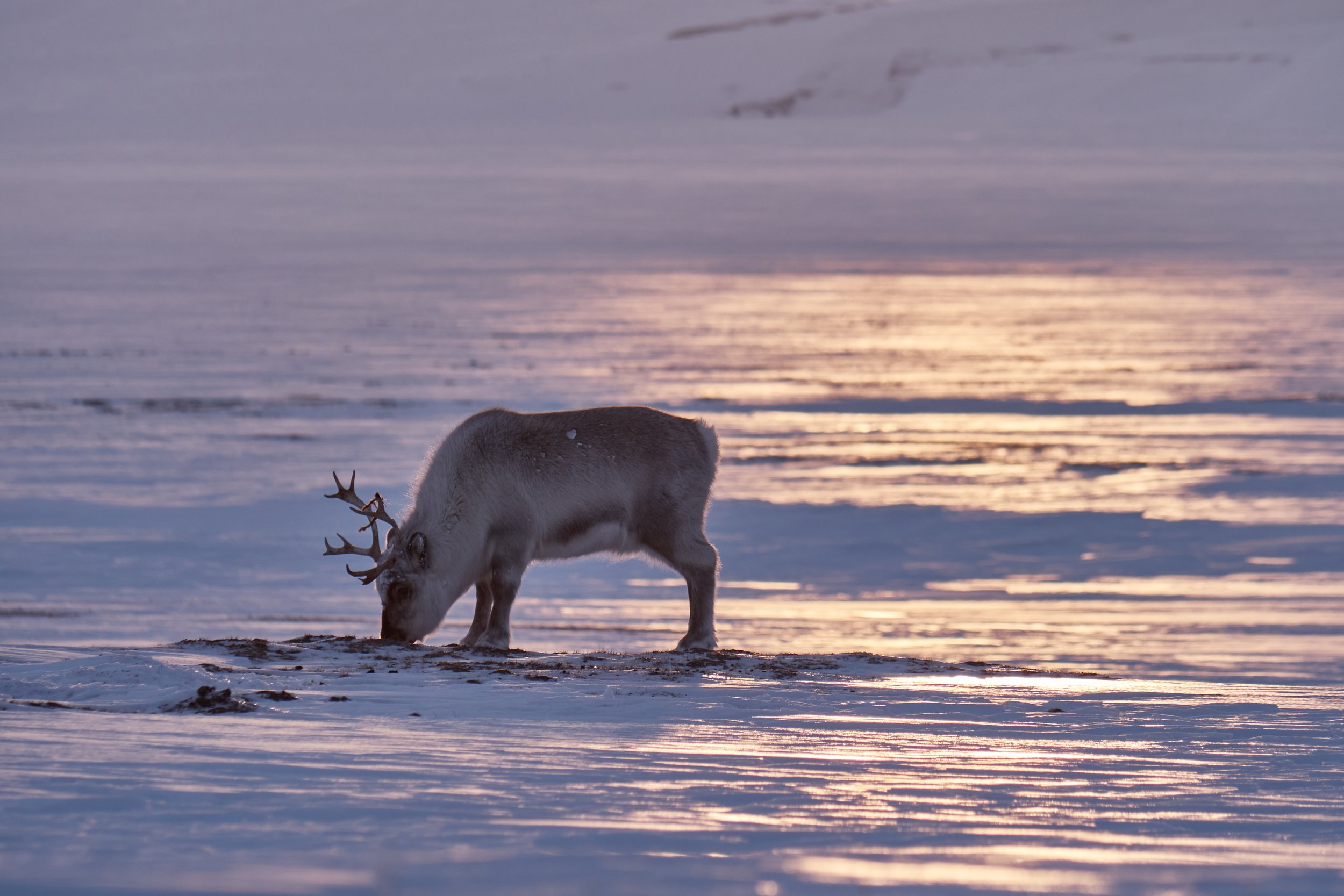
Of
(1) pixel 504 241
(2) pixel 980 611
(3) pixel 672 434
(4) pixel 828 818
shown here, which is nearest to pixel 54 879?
(4) pixel 828 818

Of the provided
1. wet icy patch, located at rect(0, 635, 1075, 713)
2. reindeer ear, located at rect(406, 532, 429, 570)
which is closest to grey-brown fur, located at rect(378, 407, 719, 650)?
reindeer ear, located at rect(406, 532, 429, 570)

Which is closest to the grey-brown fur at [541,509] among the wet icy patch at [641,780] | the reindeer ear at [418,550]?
the reindeer ear at [418,550]

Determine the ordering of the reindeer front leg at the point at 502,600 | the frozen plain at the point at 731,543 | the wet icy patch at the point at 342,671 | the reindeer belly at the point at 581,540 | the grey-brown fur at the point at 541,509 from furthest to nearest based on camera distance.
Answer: the reindeer belly at the point at 581,540 → the reindeer front leg at the point at 502,600 → the grey-brown fur at the point at 541,509 → the wet icy patch at the point at 342,671 → the frozen plain at the point at 731,543

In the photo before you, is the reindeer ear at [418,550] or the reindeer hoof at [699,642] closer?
the reindeer ear at [418,550]

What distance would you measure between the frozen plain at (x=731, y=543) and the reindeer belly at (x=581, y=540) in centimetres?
72

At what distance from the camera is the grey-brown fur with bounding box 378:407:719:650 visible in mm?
8312

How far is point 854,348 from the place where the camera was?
20.5 m

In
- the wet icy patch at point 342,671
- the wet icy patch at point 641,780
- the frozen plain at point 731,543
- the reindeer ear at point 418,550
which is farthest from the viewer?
the reindeer ear at point 418,550

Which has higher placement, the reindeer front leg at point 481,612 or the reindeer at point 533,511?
the reindeer at point 533,511

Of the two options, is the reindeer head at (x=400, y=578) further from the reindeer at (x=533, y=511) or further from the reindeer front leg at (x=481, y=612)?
the reindeer front leg at (x=481, y=612)

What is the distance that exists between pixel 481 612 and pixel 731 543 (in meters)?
3.87

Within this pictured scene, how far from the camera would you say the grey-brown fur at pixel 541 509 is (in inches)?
327

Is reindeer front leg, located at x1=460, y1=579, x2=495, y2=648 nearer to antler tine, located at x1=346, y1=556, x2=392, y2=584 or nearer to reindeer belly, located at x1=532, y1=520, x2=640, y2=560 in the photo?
reindeer belly, located at x1=532, y1=520, x2=640, y2=560

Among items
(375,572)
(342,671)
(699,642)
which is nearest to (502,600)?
(375,572)
